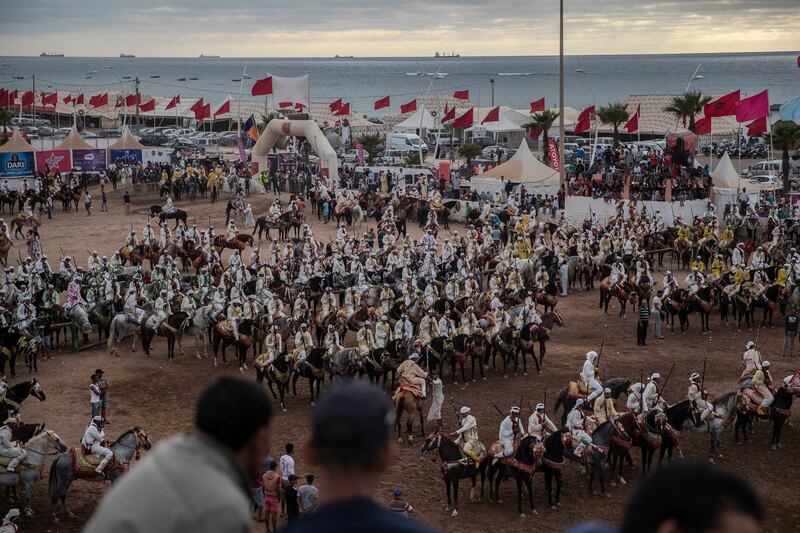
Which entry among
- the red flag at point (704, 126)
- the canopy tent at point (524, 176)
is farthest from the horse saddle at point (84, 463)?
the red flag at point (704, 126)

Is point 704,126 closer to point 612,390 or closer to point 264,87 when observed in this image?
point 264,87

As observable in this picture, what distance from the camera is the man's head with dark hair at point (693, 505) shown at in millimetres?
2404

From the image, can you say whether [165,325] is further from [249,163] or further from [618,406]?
[249,163]

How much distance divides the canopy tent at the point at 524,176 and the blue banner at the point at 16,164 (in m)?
22.0

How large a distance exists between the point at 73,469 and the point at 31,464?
29.1 inches

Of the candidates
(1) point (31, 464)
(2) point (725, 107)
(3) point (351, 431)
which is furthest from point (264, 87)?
(3) point (351, 431)

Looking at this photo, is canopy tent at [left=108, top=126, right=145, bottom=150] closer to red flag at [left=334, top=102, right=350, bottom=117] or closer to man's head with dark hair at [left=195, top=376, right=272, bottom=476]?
red flag at [left=334, top=102, right=350, bottom=117]

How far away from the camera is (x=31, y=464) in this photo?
14.9m

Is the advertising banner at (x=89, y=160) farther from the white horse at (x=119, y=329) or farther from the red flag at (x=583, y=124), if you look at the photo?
the white horse at (x=119, y=329)

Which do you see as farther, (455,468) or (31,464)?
(455,468)

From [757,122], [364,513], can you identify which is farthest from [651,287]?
[364,513]

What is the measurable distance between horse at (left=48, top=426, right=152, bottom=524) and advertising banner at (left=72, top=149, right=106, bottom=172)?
3875 centimetres

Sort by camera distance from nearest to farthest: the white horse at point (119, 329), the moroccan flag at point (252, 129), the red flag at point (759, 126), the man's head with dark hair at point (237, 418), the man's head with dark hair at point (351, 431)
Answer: the man's head with dark hair at point (351, 431), the man's head with dark hair at point (237, 418), the white horse at point (119, 329), the red flag at point (759, 126), the moroccan flag at point (252, 129)

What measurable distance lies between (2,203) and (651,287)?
31.0m
